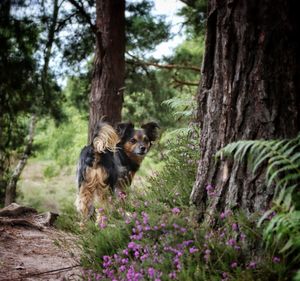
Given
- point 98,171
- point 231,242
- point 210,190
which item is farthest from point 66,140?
point 231,242

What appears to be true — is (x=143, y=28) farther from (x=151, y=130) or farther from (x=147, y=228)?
(x=147, y=228)

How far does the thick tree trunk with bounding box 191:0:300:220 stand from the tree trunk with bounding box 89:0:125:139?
5903 millimetres

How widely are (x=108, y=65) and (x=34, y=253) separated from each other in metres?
5.01

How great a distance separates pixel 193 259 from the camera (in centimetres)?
366

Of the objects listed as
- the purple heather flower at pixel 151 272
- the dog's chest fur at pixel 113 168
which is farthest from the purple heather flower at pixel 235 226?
the dog's chest fur at pixel 113 168

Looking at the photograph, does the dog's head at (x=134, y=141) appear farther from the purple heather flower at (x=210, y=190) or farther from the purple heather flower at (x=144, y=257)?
the purple heather flower at (x=144, y=257)

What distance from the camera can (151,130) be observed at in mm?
9156

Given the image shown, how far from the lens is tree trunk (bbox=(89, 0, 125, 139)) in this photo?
10086 mm

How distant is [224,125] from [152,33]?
33.1 ft

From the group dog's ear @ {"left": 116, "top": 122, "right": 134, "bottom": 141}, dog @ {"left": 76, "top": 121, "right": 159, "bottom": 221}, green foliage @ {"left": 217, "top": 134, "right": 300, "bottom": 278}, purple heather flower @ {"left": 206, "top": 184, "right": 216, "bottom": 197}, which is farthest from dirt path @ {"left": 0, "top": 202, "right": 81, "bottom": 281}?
dog's ear @ {"left": 116, "top": 122, "right": 134, "bottom": 141}

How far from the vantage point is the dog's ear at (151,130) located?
357 inches

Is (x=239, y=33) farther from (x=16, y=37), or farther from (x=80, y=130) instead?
(x=80, y=130)

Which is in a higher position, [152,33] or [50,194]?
[152,33]

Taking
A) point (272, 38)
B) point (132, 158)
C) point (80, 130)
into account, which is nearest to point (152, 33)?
point (132, 158)
